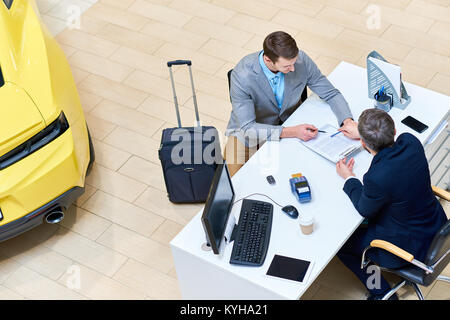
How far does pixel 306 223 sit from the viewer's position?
309cm

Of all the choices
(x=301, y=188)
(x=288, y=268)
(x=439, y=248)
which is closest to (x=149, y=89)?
(x=301, y=188)

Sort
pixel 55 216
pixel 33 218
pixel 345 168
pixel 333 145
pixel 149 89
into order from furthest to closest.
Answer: pixel 149 89, pixel 55 216, pixel 33 218, pixel 333 145, pixel 345 168

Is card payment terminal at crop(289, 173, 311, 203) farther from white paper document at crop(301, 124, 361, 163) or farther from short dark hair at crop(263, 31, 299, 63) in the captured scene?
short dark hair at crop(263, 31, 299, 63)

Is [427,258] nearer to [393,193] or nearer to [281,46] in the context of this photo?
[393,193]

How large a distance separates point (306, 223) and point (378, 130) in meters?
0.55

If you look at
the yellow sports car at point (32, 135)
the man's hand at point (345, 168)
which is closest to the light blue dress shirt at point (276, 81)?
the man's hand at point (345, 168)

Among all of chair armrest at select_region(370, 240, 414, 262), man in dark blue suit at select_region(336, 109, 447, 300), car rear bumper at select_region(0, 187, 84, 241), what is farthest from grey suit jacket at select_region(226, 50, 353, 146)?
car rear bumper at select_region(0, 187, 84, 241)

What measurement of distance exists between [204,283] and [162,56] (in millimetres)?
2544

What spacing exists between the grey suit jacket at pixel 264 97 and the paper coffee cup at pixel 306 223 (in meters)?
0.67

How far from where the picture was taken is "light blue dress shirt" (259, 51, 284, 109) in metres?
3.66

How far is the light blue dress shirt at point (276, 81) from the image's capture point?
366 centimetres

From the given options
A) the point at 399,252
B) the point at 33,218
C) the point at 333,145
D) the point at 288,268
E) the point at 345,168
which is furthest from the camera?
the point at 33,218

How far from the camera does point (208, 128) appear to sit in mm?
3998

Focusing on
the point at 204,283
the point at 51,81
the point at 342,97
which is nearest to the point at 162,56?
the point at 51,81
